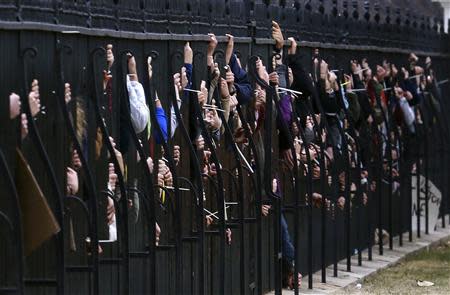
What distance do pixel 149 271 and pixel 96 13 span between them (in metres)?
1.79

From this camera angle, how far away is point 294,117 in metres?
13.1

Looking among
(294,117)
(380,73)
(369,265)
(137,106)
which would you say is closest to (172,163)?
(137,106)

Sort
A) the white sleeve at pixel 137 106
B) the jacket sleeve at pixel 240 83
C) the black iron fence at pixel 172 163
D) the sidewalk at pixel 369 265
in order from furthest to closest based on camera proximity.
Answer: the sidewalk at pixel 369 265 → the jacket sleeve at pixel 240 83 → the white sleeve at pixel 137 106 → the black iron fence at pixel 172 163

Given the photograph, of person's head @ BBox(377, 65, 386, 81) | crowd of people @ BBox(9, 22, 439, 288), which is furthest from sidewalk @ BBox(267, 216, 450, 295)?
person's head @ BBox(377, 65, 386, 81)

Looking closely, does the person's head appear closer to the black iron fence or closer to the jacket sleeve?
the black iron fence

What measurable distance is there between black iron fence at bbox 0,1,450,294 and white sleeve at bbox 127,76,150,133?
2.7 inches

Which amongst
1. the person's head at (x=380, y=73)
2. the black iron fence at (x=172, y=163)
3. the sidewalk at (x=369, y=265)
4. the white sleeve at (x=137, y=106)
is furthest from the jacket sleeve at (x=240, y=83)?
the person's head at (x=380, y=73)

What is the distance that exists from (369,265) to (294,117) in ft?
9.11

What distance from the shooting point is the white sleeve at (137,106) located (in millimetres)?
9555

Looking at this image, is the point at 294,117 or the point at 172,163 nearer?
the point at 172,163

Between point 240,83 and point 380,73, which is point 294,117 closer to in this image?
point 240,83

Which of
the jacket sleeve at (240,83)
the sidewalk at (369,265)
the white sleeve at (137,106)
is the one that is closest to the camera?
the white sleeve at (137,106)

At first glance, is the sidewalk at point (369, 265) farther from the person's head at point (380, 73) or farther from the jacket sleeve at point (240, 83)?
the jacket sleeve at point (240, 83)

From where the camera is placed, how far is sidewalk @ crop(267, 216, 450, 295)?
44.5ft
